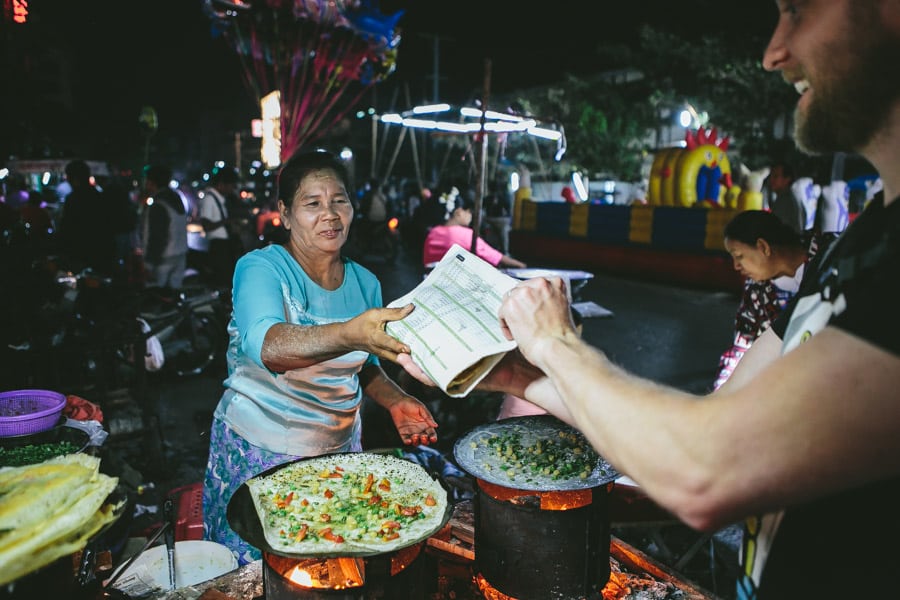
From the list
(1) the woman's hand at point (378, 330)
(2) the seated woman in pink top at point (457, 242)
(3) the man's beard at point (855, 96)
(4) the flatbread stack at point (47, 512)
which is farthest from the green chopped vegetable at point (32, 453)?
(2) the seated woman in pink top at point (457, 242)

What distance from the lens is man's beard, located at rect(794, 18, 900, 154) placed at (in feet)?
3.39

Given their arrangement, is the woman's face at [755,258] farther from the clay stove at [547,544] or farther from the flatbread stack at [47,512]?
the flatbread stack at [47,512]

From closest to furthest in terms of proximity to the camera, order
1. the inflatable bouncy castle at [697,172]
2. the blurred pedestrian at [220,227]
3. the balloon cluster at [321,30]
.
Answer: the blurred pedestrian at [220,227] < the balloon cluster at [321,30] < the inflatable bouncy castle at [697,172]

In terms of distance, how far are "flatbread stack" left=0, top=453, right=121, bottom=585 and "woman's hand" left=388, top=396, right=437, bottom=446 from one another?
151 centimetres

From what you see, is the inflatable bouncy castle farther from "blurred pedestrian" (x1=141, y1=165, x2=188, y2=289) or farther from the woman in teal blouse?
the woman in teal blouse

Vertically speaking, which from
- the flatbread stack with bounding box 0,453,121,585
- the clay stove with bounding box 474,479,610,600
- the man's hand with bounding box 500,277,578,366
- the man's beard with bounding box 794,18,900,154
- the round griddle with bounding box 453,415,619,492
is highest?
the man's beard with bounding box 794,18,900,154

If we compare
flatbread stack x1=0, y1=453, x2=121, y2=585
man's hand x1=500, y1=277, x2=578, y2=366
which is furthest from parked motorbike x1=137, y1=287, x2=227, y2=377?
man's hand x1=500, y1=277, x2=578, y2=366

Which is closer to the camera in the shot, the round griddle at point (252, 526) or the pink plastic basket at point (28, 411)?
the round griddle at point (252, 526)

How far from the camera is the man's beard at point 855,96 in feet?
3.39

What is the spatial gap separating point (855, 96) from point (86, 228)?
8920 mm

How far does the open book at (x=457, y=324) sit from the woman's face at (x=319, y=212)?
77 cm

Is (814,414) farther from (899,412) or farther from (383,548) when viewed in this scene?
(383,548)

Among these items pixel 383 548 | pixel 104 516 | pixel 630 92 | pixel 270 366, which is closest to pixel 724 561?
pixel 383 548

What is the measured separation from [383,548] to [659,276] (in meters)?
14.0
